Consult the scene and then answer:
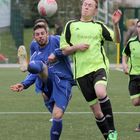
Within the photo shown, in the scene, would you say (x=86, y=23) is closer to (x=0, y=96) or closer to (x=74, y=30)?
(x=74, y=30)

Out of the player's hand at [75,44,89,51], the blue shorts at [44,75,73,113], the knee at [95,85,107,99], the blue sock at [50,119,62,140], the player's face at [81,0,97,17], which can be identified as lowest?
the blue sock at [50,119,62,140]

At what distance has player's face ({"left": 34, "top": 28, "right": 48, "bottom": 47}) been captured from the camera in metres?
8.97

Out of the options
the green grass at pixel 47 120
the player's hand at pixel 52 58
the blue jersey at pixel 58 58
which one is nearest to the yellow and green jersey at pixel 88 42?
the blue jersey at pixel 58 58

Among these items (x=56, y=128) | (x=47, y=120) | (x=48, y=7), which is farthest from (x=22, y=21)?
(x=56, y=128)

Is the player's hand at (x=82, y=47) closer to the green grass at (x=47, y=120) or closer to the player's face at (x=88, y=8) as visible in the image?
the player's face at (x=88, y=8)

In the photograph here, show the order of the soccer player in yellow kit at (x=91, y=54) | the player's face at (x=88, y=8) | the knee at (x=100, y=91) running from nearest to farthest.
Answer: the knee at (x=100, y=91)
the soccer player in yellow kit at (x=91, y=54)
the player's face at (x=88, y=8)

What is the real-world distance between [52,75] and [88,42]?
2.29 feet

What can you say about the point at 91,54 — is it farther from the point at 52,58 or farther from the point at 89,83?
the point at 52,58

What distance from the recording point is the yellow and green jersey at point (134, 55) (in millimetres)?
11133

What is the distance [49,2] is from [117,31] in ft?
27.9

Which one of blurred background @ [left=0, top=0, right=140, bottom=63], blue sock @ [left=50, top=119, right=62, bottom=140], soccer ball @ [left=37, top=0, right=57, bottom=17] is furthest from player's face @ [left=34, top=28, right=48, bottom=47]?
blurred background @ [left=0, top=0, right=140, bottom=63]

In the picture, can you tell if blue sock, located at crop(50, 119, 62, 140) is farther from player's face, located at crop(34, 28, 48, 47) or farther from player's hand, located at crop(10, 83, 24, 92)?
player's face, located at crop(34, 28, 48, 47)

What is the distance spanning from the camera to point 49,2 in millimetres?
17312

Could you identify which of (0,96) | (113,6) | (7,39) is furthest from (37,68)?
(113,6)
